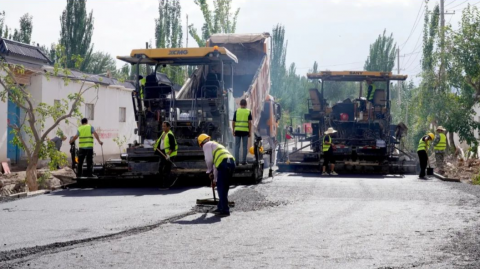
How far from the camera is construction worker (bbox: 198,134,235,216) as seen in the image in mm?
9591

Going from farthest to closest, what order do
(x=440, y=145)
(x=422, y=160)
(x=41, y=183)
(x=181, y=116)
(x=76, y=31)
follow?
(x=76, y=31) → (x=440, y=145) → (x=422, y=160) → (x=41, y=183) → (x=181, y=116)

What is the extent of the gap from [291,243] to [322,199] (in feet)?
14.1

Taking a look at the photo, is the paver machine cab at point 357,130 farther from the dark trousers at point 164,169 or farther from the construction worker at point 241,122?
the dark trousers at point 164,169

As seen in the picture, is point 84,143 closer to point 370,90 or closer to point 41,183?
point 41,183

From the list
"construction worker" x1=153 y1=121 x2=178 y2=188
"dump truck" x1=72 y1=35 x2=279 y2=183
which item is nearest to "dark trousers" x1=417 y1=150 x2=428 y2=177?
"dump truck" x1=72 y1=35 x2=279 y2=183

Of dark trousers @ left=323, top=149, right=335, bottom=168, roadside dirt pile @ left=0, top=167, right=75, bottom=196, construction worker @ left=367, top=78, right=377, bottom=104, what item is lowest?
roadside dirt pile @ left=0, top=167, right=75, bottom=196

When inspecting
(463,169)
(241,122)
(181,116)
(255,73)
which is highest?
(255,73)

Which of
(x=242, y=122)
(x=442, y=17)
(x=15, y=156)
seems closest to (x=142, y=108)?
(x=242, y=122)

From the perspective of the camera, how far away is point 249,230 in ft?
27.0

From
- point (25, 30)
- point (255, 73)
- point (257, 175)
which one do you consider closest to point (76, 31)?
point (25, 30)

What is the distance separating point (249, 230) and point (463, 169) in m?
12.9

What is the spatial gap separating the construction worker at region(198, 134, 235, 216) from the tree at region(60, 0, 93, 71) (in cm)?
2836

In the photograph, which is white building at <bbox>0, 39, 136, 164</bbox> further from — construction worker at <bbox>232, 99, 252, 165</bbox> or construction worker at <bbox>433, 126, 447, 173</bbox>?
construction worker at <bbox>433, 126, 447, 173</bbox>

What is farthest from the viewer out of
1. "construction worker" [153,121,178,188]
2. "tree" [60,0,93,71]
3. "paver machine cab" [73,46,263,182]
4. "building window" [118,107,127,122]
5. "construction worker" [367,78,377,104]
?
"tree" [60,0,93,71]
